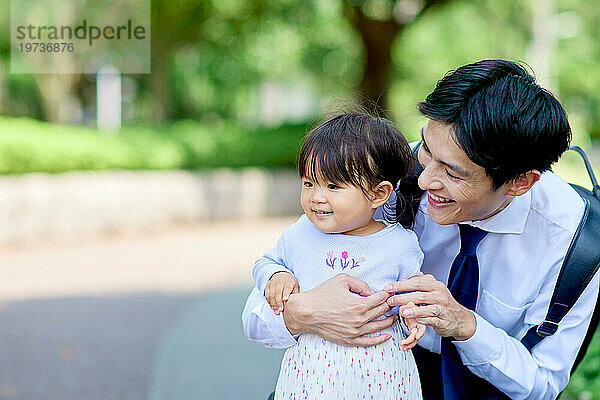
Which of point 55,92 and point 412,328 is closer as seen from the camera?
point 412,328

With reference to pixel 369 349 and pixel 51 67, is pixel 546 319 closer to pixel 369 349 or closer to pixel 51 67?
pixel 369 349

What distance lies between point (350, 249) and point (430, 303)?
0.97ft

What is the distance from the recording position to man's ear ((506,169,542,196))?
2.12m

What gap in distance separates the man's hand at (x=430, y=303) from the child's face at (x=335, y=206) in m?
0.22

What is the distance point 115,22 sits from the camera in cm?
1617

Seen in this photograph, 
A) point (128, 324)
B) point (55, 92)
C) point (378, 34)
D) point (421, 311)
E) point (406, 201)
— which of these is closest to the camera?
point (421, 311)

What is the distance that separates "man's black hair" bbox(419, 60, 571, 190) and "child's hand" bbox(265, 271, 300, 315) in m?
0.62

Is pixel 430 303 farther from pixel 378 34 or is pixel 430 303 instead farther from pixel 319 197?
pixel 378 34

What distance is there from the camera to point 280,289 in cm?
219

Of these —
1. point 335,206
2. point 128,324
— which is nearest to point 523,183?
point 335,206

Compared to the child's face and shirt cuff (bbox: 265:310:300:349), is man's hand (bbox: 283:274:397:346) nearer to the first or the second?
shirt cuff (bbox: 265:310:300:349)

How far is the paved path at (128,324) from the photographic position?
15.6ft

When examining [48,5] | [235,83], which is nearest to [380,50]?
[48,5]

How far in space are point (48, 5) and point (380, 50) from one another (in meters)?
7.92
